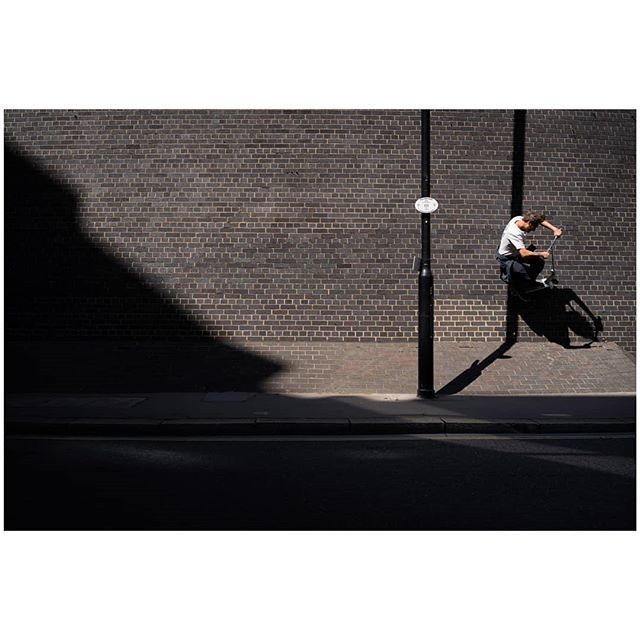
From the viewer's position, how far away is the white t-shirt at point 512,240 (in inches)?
394

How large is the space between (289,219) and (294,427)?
17.5ft

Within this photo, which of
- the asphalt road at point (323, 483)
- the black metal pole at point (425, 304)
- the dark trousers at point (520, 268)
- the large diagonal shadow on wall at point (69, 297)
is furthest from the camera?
the large diagonal shadow on wall at point (69, 297)

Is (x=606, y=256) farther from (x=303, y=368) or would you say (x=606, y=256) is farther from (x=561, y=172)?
(x=303, y=368)

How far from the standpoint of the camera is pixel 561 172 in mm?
11359

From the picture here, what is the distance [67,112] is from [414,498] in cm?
1034

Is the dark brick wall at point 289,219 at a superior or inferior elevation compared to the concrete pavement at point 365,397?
superior

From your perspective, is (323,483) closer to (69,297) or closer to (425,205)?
(425,205)

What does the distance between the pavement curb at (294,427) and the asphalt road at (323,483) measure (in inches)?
9.3

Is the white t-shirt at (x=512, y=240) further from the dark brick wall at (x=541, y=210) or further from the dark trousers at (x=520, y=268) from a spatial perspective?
the dark brick wall at (x=541, y=210)

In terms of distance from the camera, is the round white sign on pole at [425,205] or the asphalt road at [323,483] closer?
the asphalt road at [323,483]

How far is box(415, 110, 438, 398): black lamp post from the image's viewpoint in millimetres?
8617

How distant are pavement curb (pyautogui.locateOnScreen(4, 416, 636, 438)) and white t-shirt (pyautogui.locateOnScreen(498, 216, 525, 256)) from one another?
3976 mm

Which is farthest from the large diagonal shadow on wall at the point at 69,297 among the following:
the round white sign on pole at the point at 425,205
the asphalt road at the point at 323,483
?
the asphalt road at the point at 323,483

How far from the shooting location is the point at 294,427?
22.2 ft
